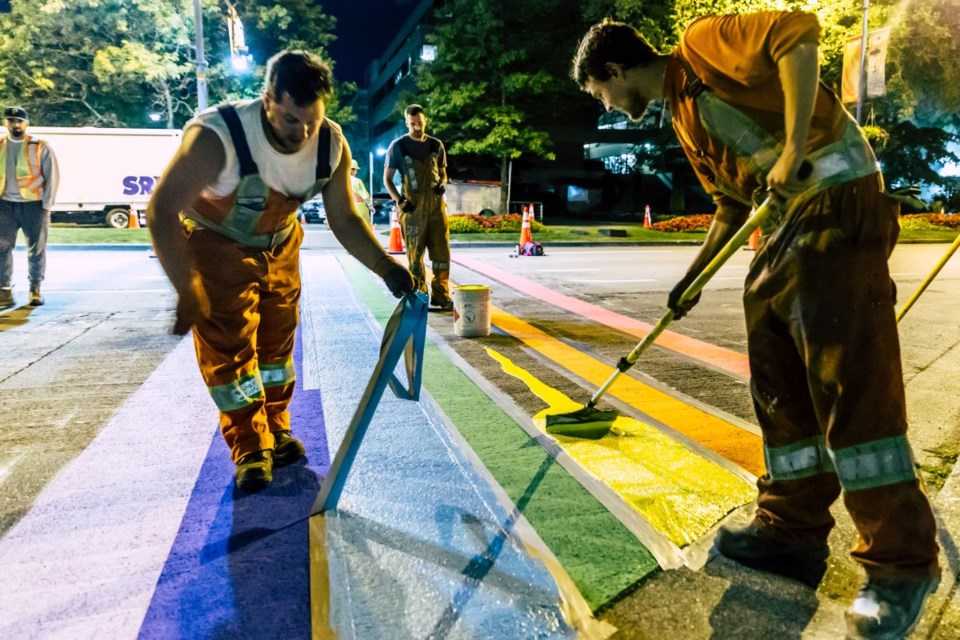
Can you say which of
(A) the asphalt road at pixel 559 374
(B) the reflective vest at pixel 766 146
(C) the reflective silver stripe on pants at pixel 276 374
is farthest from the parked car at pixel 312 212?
(B) the reflective vest at pixel 766 146

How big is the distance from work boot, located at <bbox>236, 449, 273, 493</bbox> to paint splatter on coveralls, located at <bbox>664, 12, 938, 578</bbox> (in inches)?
76.0

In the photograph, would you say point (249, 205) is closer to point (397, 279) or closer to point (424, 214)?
point (397, 279)

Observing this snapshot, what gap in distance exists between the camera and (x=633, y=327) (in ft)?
20.2

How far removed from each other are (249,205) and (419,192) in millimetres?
3948

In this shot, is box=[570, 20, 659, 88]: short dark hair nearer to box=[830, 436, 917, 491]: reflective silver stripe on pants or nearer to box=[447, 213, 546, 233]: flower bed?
box=[830, 436, 917, 491]: reflective silver stripe on pants

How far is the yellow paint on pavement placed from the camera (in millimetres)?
2389

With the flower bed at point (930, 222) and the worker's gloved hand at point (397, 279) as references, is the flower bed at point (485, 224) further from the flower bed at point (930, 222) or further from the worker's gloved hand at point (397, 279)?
the worker's gloved hand at point (397, 279)

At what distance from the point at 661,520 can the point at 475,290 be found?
340 centimetres

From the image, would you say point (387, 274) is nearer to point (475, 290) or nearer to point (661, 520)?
point (661, 520)

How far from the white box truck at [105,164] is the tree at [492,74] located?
941 cm

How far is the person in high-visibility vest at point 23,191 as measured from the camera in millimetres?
6246

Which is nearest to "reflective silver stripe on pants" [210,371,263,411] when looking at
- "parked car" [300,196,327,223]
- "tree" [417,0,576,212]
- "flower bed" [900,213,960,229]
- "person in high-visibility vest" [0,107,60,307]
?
"person in high-visibility vest" [0,107,60,307]

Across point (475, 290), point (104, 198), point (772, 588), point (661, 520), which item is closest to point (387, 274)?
point (661, 520)

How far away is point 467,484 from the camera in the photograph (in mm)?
2672
